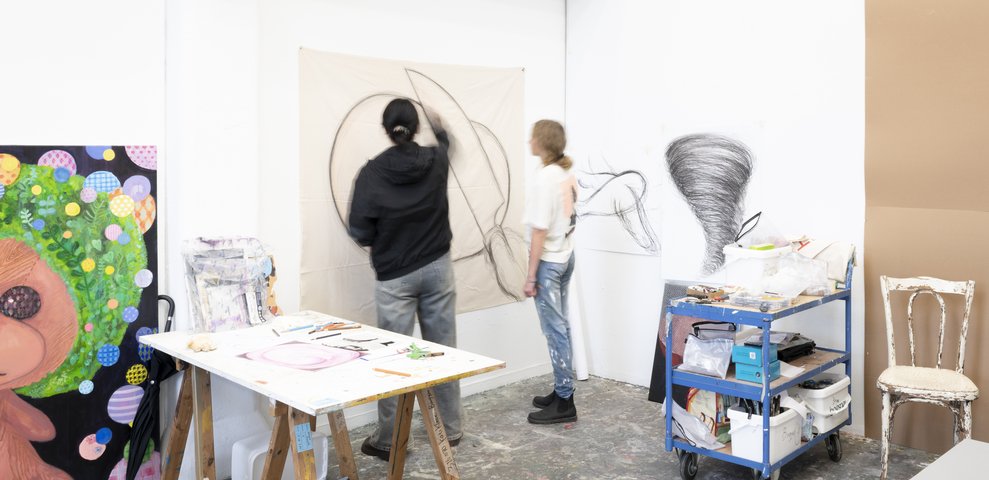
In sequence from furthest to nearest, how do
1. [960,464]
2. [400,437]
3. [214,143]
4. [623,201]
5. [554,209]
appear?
[623,201] → [554,209] → [214,143] → [400,437] → [960,464]

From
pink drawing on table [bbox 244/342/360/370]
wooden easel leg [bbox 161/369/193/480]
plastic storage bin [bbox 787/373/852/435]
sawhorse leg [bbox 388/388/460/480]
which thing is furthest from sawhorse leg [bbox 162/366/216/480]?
plastic storage bin [bbox 787/373/852/435]

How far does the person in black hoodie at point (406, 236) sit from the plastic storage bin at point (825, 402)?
1.56 meters

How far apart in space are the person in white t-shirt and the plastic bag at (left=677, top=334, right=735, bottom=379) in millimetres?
835

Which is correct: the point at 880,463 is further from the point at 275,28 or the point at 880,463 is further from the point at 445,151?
the point at 275,28

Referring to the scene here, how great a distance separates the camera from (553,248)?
378 centimetres

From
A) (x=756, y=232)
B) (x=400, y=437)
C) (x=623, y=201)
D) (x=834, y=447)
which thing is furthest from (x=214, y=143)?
(x=834, y=447)

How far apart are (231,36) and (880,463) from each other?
338 centimetres

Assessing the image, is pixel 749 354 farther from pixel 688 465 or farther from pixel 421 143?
pixel 421 143

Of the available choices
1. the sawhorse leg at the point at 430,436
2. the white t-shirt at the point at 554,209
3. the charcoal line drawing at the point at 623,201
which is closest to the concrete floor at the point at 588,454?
the sawhorse leg at the point at 430,436

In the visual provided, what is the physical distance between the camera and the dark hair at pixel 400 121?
3.34m

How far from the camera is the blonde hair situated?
3.71m

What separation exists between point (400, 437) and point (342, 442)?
0.38m

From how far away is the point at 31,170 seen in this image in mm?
2682

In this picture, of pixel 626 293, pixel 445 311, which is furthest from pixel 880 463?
Result: pixel 445 311
